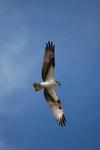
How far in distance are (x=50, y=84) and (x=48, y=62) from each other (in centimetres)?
151

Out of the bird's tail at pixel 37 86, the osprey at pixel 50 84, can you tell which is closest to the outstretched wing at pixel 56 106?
the osprey at pixel 50 84

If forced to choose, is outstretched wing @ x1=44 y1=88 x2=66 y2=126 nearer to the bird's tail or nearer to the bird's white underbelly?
the bird's white underbelly

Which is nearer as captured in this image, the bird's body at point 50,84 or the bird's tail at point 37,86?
the bird's tail at point 37,86

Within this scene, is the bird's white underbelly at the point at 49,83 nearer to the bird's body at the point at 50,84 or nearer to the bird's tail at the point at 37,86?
the bird's body at the point at 50,84

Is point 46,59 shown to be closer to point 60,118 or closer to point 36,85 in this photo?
point 36,85

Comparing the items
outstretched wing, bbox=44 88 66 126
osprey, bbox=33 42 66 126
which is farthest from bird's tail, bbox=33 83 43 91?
outstretched wing, bbox=44 88 66 126

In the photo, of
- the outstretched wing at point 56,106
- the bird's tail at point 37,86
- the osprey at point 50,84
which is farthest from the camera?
the outstretched wing at point 56,106

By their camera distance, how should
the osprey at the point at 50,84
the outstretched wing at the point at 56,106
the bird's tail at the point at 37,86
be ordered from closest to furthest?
the bird's tail at the point at 37,86
the osprey at the point at 50,84
the outstretched wing at the point at 56,106

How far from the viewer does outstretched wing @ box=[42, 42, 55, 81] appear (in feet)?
108

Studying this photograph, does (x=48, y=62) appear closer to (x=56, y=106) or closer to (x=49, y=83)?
(x=49, y=83)

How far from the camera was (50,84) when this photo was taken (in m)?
33.4

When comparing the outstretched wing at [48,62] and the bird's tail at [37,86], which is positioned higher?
the outstretched wing at [48,62]

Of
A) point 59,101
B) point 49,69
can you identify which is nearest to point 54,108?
point 59,101

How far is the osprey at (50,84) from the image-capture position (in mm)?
32903
